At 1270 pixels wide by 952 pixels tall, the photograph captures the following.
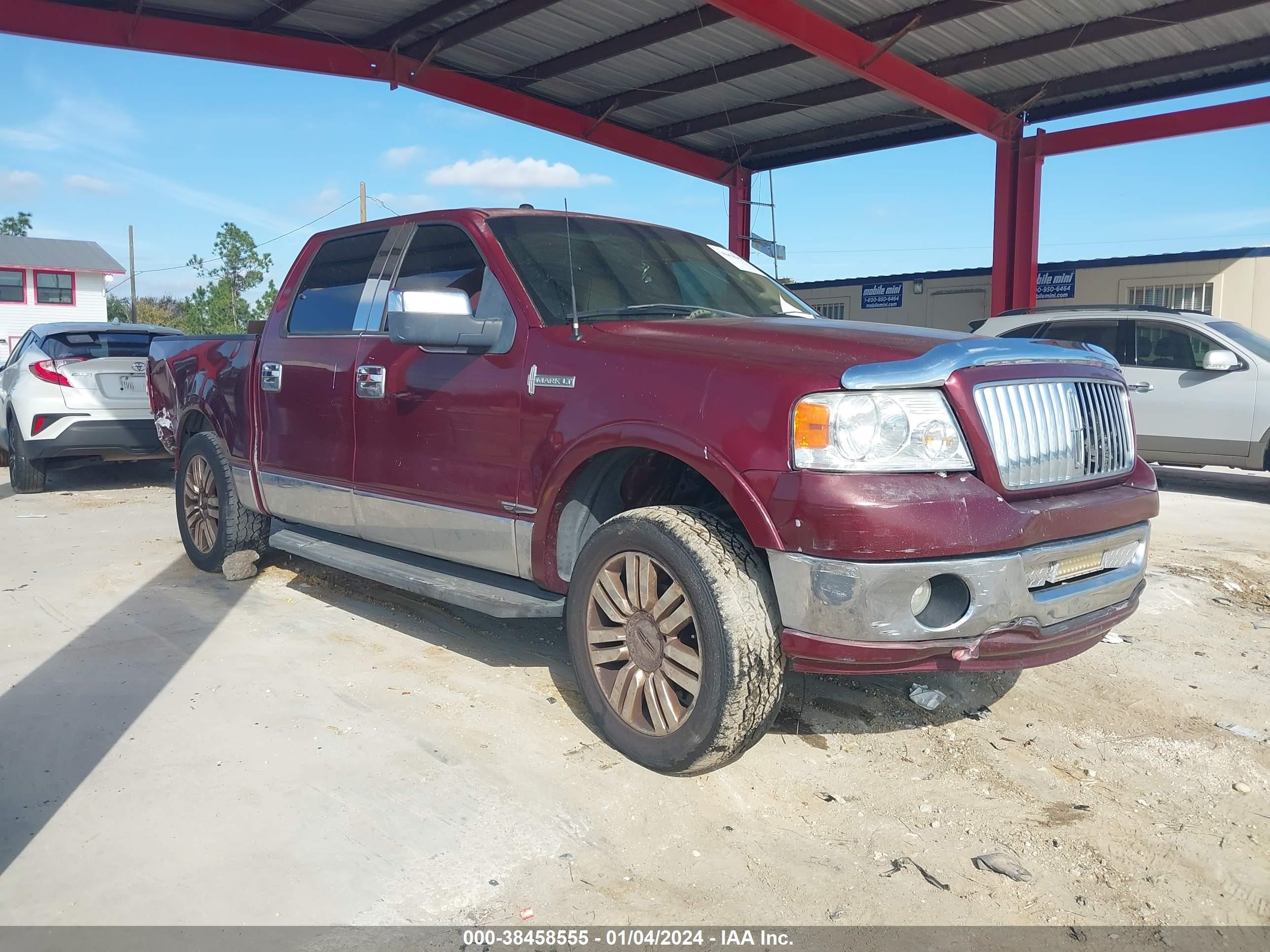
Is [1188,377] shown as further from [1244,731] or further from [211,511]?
[211,511]

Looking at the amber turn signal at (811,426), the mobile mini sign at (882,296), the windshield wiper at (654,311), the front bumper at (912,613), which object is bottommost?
the front bumper at (912,613)

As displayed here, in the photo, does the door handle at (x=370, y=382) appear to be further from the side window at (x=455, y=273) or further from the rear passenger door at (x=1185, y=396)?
the rear passenger door at (x=1185, y=396)

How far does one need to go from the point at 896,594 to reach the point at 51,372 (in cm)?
889

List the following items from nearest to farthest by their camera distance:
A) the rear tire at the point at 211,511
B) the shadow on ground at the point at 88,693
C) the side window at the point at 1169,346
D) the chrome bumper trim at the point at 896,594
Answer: the chrome bumper trim at the point at 896,594 < the shadow on ground at the point at 88,693 < the rear tire at the point at 211,511 < the side window at the point at 1169,346

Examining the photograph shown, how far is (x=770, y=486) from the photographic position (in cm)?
297

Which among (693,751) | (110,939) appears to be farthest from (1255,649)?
(110,939)

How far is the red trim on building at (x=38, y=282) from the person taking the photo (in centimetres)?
3934

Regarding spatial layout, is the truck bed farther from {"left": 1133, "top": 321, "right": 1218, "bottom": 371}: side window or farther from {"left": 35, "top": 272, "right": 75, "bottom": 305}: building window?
{"left": 35, "top": 272, "right": 75, "bottom": 305}: building window

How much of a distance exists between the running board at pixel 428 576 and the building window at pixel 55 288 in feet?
135

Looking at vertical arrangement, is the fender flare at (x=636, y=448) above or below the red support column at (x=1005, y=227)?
below

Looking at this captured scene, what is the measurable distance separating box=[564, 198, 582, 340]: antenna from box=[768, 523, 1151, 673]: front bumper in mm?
1223

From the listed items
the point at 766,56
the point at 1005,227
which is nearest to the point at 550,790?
the point at 766,56

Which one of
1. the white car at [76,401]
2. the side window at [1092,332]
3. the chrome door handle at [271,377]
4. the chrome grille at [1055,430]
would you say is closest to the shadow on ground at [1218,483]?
the side window at [1092,332]

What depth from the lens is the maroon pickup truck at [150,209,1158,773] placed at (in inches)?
115
